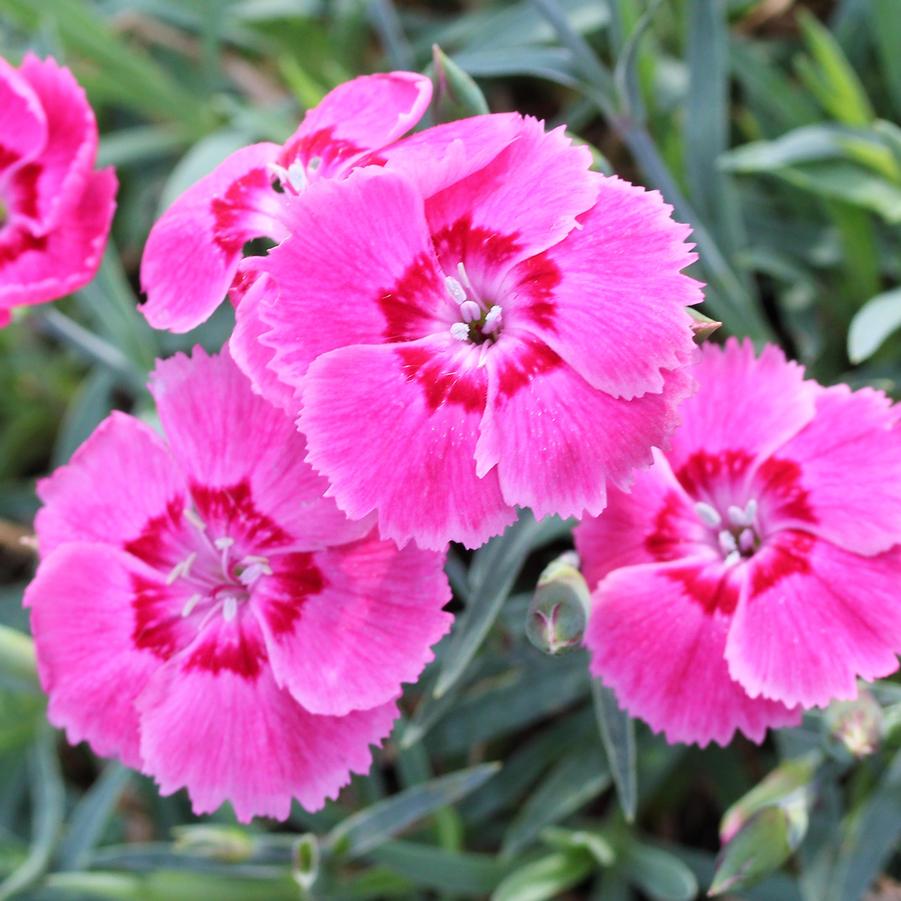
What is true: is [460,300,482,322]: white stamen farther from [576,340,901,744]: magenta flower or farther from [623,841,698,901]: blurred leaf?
[623,841,698,901]: blurred leaf

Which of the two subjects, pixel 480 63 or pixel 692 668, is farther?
pixel 480 63

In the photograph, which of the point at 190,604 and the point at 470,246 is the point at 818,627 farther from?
the point at 190,604

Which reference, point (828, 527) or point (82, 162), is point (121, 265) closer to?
point (82, 162)

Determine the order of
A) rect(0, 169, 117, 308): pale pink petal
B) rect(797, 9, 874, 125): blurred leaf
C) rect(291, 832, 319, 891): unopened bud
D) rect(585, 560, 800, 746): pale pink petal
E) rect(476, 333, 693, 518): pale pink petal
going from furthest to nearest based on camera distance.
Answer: rect(797, 9, 874, 125): blurred leaf, rect(0, 169, 117, 308): pale pink petal, rect(291, 832, 319, 891): unopened bud, rect(585, 560, 800, 746): pale pink petal, rect(476, 333, 693, 518): pale pink petal

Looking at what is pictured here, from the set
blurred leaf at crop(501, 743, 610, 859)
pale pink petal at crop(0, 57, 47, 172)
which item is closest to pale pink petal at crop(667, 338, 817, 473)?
blurred leaf at crop(501, 743, 610, 859)

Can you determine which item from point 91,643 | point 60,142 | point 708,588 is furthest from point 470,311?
point 60,142

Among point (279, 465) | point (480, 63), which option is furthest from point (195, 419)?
point (480, 63)
